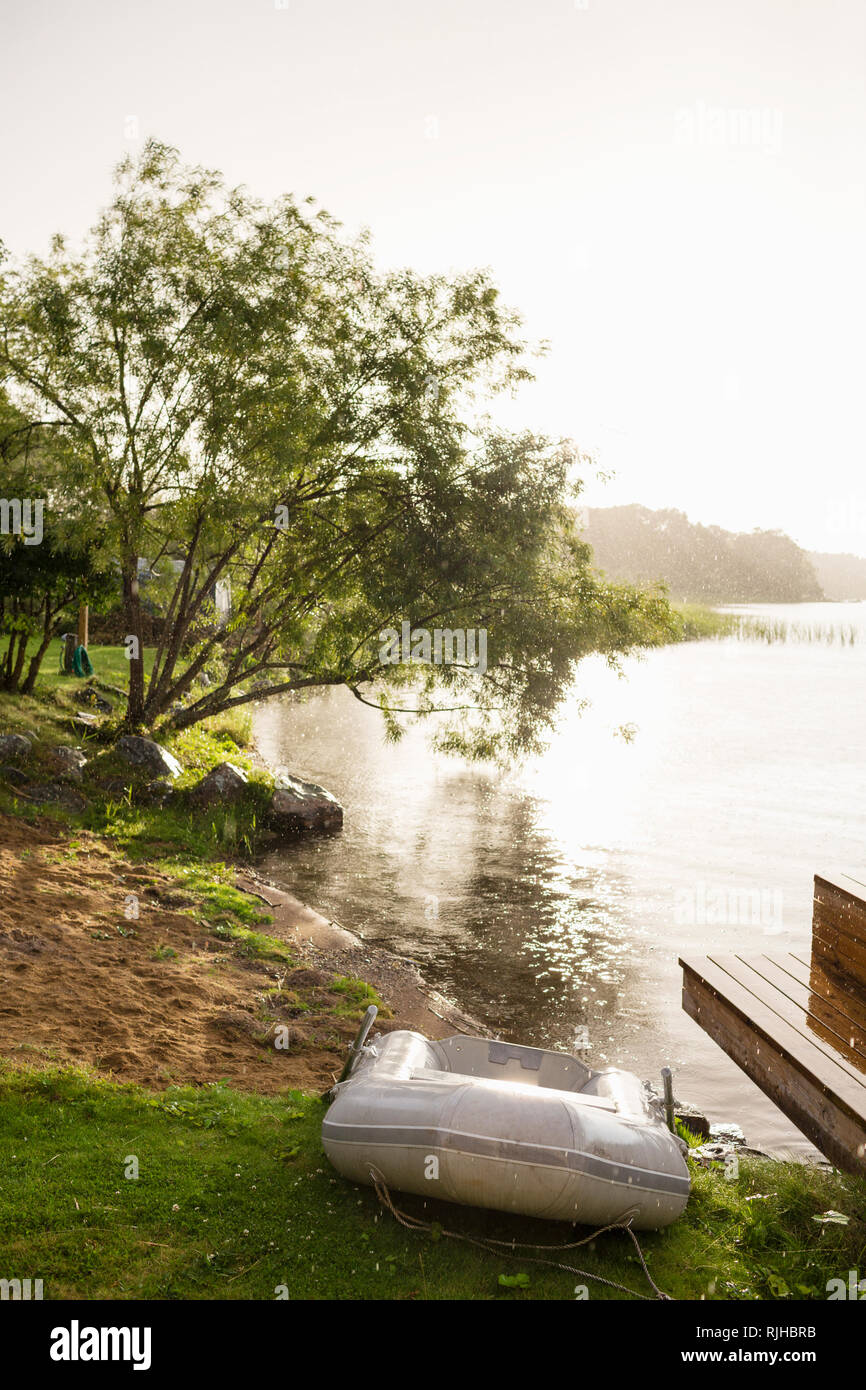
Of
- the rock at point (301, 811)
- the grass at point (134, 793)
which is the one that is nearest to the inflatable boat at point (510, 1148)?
the grass at point (134, 793)

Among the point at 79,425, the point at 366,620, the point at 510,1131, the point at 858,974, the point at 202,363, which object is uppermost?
the point at 202,363

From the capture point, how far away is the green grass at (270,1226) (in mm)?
4488

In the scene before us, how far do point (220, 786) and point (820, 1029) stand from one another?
1198cm

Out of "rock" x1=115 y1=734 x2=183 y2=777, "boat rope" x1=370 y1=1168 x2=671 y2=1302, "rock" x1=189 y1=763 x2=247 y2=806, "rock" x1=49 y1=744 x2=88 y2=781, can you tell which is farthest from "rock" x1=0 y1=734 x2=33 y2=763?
"boat rope" x1=370 y1=1168 x2=671 y2=1302

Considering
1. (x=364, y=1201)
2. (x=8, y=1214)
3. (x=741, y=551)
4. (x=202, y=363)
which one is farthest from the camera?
(x=741, y=551)

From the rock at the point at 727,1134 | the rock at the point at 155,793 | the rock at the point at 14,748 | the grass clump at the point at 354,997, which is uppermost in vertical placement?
the rock at the point at 14,748

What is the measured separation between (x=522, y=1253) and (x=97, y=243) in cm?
1790

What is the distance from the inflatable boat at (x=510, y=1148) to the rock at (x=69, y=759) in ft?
36.8

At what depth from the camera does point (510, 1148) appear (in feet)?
15.4

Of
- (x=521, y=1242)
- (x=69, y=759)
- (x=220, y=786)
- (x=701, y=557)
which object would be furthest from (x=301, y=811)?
(x=701, y=557)

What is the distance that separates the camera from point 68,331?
1675 centimetres

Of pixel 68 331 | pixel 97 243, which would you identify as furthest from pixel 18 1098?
pixel 97 243

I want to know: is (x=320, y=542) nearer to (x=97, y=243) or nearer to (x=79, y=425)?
(x=79, y=425)

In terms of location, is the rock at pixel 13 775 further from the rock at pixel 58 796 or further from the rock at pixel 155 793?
the rock at pixel 155 793
